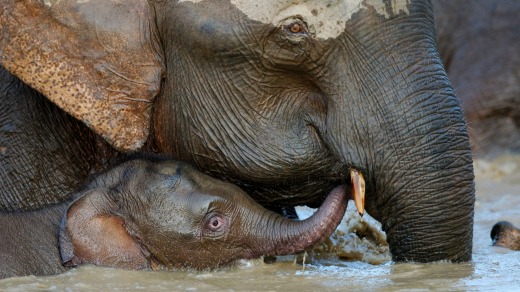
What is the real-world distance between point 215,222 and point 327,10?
1.09m

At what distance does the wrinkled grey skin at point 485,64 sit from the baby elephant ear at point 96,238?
575 centimetres

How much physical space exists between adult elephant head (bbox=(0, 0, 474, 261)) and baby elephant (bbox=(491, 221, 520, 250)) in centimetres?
110

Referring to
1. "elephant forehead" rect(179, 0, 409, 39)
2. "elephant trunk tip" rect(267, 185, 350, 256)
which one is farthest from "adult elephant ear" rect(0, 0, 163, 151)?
"elephant trunk tip" rect(267, 185, 350, 256)

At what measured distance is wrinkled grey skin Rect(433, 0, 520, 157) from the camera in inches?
472

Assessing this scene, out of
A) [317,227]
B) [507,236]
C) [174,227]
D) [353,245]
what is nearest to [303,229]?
[317,227]

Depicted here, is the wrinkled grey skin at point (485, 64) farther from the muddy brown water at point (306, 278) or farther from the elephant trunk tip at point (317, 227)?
the elephant trunk tip at point (317, 227)

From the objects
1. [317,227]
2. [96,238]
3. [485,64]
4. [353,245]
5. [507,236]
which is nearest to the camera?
[317,227]

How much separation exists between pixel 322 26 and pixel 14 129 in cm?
186

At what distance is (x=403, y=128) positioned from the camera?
6215 millimetres

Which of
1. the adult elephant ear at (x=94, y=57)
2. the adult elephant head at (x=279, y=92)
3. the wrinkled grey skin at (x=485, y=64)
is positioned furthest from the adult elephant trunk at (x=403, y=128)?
the wrinkled grey skin at (x=485, y=64)

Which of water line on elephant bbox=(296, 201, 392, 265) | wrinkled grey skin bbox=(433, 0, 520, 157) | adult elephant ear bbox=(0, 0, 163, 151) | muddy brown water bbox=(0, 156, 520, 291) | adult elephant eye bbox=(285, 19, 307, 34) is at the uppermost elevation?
wrinkled grey skin bbox=(433, 0, 520, 157)

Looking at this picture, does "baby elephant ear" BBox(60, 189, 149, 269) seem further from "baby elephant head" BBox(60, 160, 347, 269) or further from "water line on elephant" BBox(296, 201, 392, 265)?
"water line on elephant" BBox(296, 201, 392, 265)

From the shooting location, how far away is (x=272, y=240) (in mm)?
6496

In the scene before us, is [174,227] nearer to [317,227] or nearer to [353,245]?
[317,227]
